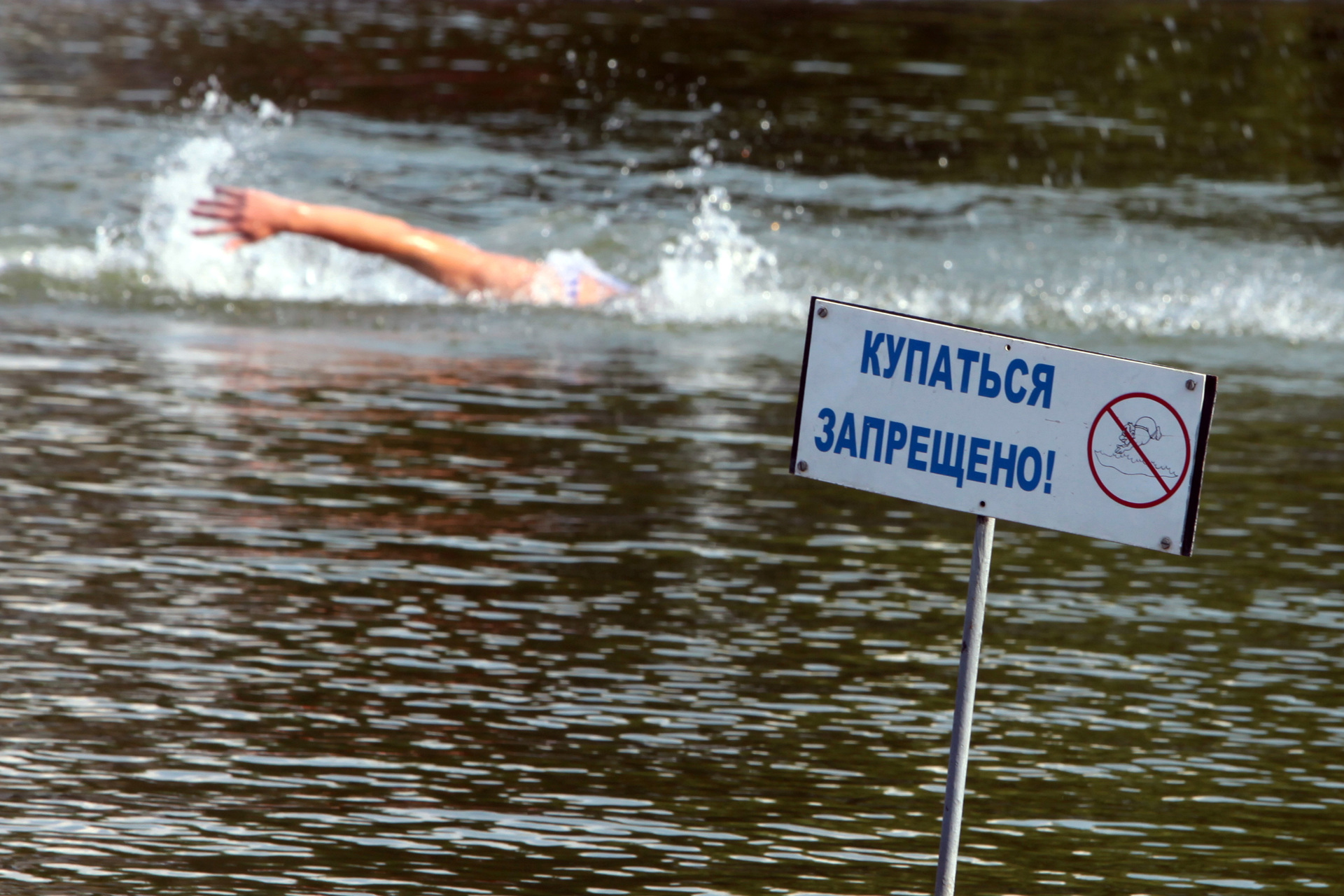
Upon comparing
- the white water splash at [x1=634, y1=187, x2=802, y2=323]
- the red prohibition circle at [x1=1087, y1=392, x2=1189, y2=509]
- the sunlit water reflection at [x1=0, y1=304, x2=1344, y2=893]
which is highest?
the white water splash at [x1=634, y1=187, x2=802, y2=323]

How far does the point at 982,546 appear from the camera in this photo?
4.68 meters

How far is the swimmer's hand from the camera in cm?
1267

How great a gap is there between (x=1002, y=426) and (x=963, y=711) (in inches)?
23.9

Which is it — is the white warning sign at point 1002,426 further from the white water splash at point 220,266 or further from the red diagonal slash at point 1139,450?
the white water splash at point 220,266

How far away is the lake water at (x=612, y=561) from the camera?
19.3 feet

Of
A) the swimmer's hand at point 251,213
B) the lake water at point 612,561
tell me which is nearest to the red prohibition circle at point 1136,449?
the lake water at point 612,561

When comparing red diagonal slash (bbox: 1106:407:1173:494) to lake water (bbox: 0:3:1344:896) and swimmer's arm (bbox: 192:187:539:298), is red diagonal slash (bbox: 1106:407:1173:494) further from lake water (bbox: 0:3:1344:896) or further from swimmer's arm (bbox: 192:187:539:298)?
swimmer's arm (bbox: 192:187:539:298)

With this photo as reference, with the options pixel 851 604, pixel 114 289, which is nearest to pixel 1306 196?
pixel 114 289

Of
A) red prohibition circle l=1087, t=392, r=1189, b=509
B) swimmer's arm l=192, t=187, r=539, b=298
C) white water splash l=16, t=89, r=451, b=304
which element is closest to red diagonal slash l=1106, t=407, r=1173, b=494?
red prohibition circle l=1087, t=392, r=1189, b=509

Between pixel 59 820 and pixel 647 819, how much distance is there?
60.4 inches

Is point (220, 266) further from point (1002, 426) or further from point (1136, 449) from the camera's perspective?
point (1136, 449)

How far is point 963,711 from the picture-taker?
464 centimetres

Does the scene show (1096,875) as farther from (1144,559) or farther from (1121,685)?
(1144,559)

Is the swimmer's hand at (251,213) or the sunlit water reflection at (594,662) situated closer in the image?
the sunlit water reflection at (594,662)
